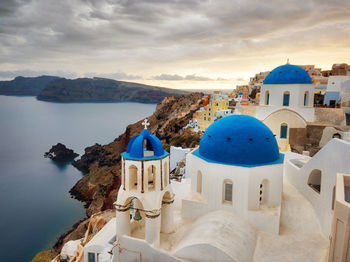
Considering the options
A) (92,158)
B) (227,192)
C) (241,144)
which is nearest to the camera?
(241,144)

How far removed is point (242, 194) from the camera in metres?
7.68

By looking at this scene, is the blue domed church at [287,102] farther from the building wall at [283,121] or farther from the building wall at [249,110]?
the building wall at [249,110]

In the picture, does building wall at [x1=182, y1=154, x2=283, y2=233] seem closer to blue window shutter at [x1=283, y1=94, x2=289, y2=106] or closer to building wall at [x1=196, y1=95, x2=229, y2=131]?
blue window shutter at [x1=283, y1=94, x2=289, y2=106]

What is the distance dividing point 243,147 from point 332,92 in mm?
23764

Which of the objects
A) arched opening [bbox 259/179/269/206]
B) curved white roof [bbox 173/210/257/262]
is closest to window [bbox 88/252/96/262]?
curved white roof [bbox 173/210/257/262]

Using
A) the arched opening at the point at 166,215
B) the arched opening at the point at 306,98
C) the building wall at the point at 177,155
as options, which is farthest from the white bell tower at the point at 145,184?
the building wall at the point at 177,155

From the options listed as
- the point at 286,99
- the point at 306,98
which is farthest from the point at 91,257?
the point at 306,98

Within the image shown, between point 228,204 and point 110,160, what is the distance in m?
41.1

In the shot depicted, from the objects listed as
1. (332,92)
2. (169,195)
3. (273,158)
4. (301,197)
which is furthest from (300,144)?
(332,92)

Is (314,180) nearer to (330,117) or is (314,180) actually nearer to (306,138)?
(306,138)

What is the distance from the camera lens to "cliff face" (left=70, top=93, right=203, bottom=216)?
30.3 m

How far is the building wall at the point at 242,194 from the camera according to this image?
7.62 metres

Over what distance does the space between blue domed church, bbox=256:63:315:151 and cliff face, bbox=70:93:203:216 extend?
14.2 metres

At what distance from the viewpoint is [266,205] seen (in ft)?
26.9
